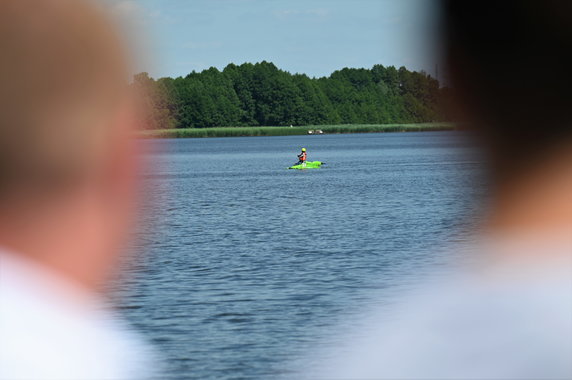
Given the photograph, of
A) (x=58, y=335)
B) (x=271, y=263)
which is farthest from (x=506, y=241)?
(x=58, y=335)

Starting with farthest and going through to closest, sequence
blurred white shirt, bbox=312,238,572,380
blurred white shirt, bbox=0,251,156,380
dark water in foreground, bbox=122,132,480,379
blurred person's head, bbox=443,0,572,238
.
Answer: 1. dark water in foreground, bbox=122,132,480,379
2. blurred white shirt, bbox=0,251,156,380
3. blurred white shirt, bbox=312,238,572,380
4. blurred person's head, bbox=443,0,572,238

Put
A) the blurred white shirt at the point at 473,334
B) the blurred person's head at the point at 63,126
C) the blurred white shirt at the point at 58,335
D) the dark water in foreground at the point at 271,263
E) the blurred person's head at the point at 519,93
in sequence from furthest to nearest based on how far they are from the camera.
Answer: the dark water in foreground at the point at 271,263, the blurred white shirt at the point at 58,335, the blurred white shirt at the point at 473,334, the blurred person's head at the point at 63,126, the blurred person's head at the point at 519,93

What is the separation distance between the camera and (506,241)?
24.5 metres

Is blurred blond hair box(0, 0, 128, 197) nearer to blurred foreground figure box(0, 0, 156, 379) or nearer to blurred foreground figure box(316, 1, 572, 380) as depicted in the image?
blurred foreground figure box(0, 0, 156, 379)

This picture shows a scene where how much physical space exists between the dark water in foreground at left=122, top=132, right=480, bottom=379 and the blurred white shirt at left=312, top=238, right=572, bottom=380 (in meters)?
0.75

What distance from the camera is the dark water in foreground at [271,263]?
1288 centimetres

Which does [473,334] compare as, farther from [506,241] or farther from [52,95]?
[506,241]

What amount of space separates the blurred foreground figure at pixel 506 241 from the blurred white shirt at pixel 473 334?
20mm

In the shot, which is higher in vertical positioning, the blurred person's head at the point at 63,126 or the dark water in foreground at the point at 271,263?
the blurred person's head at the point at 63,126

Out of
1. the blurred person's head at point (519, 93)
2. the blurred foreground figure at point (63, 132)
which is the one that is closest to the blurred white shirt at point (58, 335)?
the blurred foreground figure at point (63, 132)

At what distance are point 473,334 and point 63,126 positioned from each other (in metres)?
9.31

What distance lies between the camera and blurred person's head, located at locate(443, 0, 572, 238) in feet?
10.5

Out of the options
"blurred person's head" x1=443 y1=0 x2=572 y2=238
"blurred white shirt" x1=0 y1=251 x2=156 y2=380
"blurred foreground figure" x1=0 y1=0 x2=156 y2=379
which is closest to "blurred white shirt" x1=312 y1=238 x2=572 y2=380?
"blurred white shirt" x1=0 y1=251 x2=156 y2=380

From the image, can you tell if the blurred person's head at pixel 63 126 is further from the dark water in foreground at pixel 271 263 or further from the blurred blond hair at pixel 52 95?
the dark water in foreground at pixel 271 263
